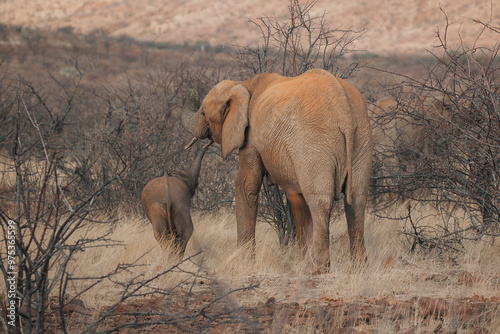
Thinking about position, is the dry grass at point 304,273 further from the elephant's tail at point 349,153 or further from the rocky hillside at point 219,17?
the rocky hillside at point 219,17

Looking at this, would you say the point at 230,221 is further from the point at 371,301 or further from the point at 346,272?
the point at 371,301

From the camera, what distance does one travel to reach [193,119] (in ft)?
24.9

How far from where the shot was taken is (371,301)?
5168 millimetres

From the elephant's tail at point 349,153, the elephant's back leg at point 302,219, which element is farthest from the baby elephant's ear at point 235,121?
the elephant's tail at point 349,153

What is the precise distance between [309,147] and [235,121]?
115 centimetres

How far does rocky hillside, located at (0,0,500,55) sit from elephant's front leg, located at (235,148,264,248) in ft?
186

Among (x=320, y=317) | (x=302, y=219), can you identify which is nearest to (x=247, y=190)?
(x=302, y=219)

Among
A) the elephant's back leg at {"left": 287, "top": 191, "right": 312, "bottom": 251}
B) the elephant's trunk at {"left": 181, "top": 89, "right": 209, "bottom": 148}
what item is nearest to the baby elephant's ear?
the elephant's trunk at {"left": 181, "top": 89, "right": 209, "bottom": 148}

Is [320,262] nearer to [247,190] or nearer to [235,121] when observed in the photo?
[247,190]

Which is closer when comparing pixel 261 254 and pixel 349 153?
pixel 349 153

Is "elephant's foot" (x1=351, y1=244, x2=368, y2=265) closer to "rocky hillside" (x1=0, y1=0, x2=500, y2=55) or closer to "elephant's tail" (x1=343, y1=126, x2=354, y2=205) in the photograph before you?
"elephant's tail" (x1=343, y1=126, x2=354, y2=205)

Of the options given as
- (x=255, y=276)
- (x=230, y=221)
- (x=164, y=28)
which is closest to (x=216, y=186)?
(x=230, y=221)

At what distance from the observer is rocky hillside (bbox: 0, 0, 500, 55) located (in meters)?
65.2

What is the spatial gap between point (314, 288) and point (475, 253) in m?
2.24
